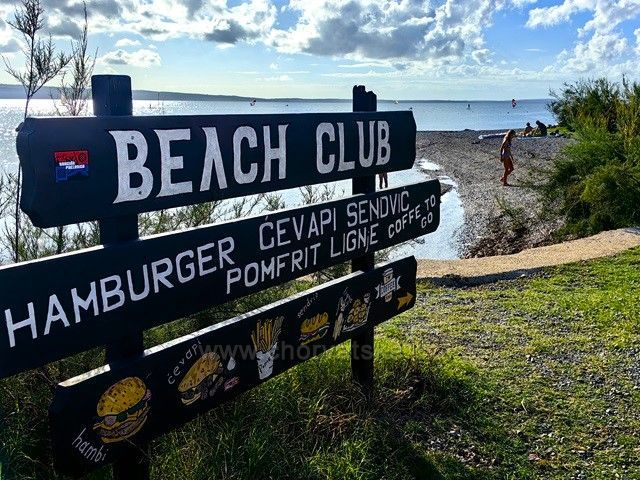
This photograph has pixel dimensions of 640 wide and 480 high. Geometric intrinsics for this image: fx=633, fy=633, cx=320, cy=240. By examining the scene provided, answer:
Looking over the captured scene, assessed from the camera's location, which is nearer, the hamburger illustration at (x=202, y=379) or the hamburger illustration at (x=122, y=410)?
the hamburger illustration at (x=122, y=410)

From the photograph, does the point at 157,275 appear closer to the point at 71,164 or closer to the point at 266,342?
the point at 71,164

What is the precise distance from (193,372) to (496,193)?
812 inches

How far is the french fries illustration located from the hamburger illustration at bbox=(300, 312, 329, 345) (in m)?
0.22

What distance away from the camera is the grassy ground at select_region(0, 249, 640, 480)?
11.2 ft

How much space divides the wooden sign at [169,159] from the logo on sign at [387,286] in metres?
0.77

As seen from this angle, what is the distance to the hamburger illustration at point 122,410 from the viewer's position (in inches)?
97.8

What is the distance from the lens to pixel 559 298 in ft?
22.4

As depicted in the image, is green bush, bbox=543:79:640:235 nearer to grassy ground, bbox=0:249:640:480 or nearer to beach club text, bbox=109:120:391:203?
grassy ground, bbox=0:249:640:480

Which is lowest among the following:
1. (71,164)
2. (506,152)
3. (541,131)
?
(506,152)

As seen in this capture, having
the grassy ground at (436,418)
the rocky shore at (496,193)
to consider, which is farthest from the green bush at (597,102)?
the grassy ground at (436,418)

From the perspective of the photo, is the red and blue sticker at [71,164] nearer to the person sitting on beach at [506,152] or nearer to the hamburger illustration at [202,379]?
the hamburger illustration at [202,379]

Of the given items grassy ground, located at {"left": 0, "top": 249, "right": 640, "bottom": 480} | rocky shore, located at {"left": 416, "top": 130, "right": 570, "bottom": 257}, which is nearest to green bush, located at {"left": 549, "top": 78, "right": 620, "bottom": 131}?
rocky shore, located at {"left": 416, "top": 130, "right": 570, "bottom": 257}

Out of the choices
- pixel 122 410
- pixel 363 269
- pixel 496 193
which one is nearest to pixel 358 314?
pixel 363 269

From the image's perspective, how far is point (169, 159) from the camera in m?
2.61
